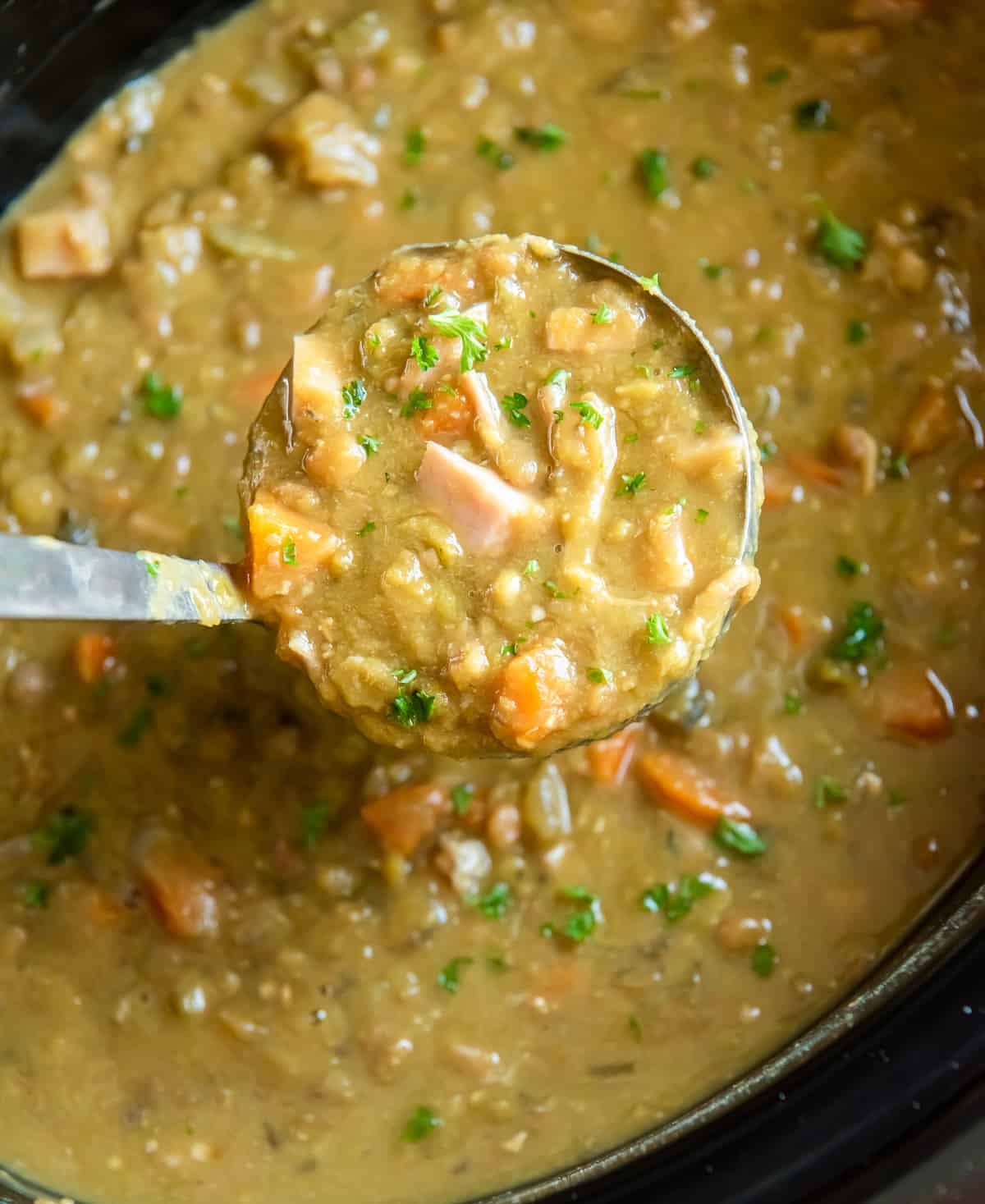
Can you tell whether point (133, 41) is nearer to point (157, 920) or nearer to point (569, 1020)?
point (157, 920)

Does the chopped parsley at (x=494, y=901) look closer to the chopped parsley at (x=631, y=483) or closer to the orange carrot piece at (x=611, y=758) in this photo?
the orange carrot piece at (x=611, y=758)

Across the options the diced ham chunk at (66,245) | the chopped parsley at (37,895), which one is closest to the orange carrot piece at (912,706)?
the chopped parsley at (37,895)

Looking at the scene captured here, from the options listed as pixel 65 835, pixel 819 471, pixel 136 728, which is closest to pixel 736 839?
pixel 819 471

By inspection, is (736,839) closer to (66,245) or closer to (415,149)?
(415,149)

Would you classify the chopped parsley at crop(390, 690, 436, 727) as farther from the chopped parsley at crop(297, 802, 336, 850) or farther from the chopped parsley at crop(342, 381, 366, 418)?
the chopped parsley at crop(297, 802, 336, 850)

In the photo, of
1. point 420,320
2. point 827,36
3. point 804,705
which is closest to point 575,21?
point 827,36
